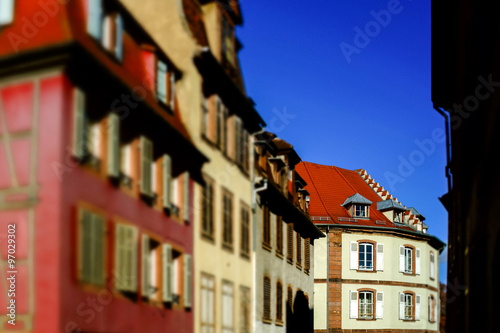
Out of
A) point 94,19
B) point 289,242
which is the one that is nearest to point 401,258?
point 289,242

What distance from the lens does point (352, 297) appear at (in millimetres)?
48375

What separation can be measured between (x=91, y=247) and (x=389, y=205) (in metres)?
41.8

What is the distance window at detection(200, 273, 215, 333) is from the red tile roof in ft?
97.9

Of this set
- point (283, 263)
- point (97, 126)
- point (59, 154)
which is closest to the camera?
point (59, 154)

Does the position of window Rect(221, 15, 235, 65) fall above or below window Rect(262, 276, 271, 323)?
above

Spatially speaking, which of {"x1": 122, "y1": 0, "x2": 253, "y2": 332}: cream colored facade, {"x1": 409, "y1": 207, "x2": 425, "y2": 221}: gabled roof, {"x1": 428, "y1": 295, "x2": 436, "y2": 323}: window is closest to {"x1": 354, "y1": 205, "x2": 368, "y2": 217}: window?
{"x1": 409, "y1": 207, "x2": 425, "y2": 221}: gabled roof

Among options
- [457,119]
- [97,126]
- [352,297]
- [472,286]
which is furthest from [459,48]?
[352,297]

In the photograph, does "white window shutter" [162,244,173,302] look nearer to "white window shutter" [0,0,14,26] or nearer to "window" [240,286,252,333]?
"white window shutter" [0,0,14,26]

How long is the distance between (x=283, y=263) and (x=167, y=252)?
14366 millimetres

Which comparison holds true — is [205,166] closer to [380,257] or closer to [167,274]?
[167,274]

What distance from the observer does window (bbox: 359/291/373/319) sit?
159 feet

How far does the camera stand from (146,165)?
51.2 ft

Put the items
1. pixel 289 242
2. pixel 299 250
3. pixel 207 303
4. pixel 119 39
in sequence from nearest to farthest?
1. pixel 119 39
2. pixel 207 303
3. pixel 289 242
4. pixel 299 250

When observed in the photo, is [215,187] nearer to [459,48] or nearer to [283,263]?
[459,48]
